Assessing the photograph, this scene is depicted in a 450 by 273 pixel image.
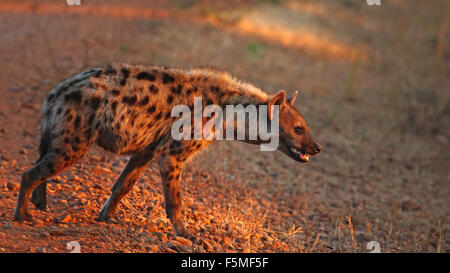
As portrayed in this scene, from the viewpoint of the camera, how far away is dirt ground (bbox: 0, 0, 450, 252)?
4.36 metres

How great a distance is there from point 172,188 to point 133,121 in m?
0.59

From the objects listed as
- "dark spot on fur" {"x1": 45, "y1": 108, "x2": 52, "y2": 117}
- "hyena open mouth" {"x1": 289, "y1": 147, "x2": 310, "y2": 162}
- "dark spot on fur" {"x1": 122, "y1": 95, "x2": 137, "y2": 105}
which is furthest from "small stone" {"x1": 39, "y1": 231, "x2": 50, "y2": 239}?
"hyena open mouth" {"x1": 289, "y1": 147, "x2": 310, "y2": 162}

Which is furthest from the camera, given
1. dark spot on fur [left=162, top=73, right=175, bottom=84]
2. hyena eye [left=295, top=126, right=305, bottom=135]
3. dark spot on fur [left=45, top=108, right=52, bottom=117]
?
hyena eye [left=295, top=126, right=305, bottom=135]

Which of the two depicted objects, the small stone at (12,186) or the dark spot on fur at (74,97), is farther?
the small stone at (12,186)

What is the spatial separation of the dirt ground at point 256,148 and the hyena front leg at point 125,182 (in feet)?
0.39

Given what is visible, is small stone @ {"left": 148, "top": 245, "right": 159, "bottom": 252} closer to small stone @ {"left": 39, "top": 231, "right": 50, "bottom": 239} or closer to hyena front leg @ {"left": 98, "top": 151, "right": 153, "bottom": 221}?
hyena front leg @ {"left": 98, "top": 151, "right": 153, "bottom": 221}

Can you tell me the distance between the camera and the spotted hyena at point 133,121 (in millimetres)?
3719

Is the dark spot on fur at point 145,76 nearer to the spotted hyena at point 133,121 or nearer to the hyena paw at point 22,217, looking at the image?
the spotted hyena at point 133,121

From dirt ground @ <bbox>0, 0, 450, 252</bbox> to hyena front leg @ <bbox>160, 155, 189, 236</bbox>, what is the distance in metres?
0.13

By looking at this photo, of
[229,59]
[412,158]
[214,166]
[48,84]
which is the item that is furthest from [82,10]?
[412,158]

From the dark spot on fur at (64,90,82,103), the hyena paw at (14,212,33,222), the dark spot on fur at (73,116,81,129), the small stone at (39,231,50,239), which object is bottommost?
the small stone at (39,231,50,239)

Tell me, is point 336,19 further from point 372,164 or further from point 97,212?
point 97,212

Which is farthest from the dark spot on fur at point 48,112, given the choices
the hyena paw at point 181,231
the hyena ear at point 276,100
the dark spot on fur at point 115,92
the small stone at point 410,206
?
the small stone at point 410,206

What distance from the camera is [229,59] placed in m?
9.06
